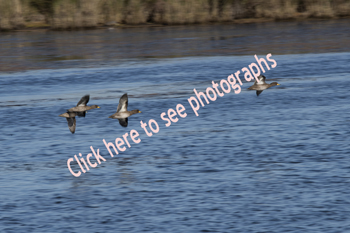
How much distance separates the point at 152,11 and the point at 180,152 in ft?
110

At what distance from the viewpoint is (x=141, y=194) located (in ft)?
31.4

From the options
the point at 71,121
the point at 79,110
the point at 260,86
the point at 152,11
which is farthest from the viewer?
the point at 152,11

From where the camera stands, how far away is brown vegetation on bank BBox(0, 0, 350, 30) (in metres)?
43.3

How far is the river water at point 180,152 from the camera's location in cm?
870

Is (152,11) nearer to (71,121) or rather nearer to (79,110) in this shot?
(71,121)

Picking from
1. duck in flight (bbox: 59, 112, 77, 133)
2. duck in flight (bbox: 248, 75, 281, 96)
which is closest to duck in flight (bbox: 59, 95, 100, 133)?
duck in flight (bbox: 59, 112, 77, 133)

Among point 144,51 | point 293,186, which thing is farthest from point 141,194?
point 144,51

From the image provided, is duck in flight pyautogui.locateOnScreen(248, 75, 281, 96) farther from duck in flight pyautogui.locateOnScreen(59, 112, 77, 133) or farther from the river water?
duck in flight pyautogui.locateOnScreen(59, 112, 77, 133)

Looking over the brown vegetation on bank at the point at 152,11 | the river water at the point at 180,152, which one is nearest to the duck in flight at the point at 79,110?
the river water at the point at 180,152

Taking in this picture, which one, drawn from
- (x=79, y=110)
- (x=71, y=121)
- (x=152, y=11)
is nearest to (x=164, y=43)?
(x=152, y=11)

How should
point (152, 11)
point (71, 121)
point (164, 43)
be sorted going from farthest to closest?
point (152, 11) < point (164, 43) < point (71, 121)

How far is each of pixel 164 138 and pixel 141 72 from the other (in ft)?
33.9

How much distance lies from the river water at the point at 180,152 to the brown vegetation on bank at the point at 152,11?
712 inches

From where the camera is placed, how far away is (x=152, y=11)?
44.5m
